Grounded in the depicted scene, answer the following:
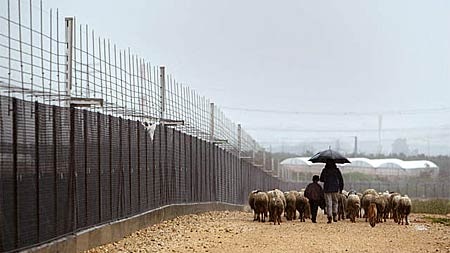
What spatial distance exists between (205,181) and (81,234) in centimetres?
1653

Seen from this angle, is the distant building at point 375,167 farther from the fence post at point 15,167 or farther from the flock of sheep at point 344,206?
the fence post at point 15,167

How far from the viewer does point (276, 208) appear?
85.4ft

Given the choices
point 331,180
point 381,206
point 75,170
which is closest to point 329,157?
point 331,180

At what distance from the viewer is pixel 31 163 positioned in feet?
41.0

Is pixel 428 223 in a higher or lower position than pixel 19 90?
lower

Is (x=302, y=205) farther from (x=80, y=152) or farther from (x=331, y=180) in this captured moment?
(x=80, y=152)

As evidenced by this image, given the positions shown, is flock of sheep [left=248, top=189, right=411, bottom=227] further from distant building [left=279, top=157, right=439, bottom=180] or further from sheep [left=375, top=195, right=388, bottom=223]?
distant building [left=279, top=157, right=439, bottom=180]

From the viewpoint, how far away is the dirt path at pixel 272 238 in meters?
16.6

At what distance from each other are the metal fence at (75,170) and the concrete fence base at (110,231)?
0.45ft

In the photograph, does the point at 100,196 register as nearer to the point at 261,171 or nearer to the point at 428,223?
the point at 428,223

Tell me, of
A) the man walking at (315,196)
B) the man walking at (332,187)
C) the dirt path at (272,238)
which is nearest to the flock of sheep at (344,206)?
the man walking at (315,196)

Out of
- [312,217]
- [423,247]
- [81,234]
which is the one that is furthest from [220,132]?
[81,234]

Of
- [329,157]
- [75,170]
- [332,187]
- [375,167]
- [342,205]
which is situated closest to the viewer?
[75,170]

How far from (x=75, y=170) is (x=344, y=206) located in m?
16.5
